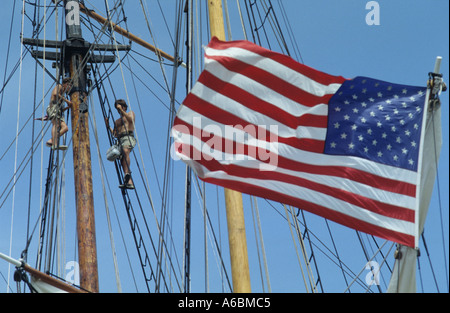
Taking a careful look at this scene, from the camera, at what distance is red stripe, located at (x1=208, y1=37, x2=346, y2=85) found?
15609 mm

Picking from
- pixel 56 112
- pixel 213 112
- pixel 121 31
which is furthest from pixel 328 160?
pixel 121 31

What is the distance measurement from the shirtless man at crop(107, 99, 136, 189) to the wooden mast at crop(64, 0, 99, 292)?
67 cm

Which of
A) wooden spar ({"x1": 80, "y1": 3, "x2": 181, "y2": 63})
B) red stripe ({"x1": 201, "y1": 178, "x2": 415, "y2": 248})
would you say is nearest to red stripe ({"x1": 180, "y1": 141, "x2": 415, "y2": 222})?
red stripe ({"x1": 201, "y1": 178, "x2": 415, "y2": 248})

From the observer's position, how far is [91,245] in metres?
21.5

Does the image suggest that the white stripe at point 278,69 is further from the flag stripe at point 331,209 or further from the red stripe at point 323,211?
the red stripe at point 323,211

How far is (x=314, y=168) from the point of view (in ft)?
49.4

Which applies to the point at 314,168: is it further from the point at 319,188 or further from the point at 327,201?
the point at 327,201

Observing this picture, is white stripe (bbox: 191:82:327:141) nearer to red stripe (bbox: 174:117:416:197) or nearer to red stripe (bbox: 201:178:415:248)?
red stripe (bbox: 174:117:416:197)

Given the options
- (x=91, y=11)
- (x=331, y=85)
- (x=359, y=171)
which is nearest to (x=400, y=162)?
(x=359, y=171)

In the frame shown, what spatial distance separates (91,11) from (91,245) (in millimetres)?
7161

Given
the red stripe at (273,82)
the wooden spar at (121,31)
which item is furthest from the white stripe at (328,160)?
the wooden spar at (121,31)

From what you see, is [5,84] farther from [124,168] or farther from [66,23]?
[124,168]

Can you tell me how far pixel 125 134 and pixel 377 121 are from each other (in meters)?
9.19
